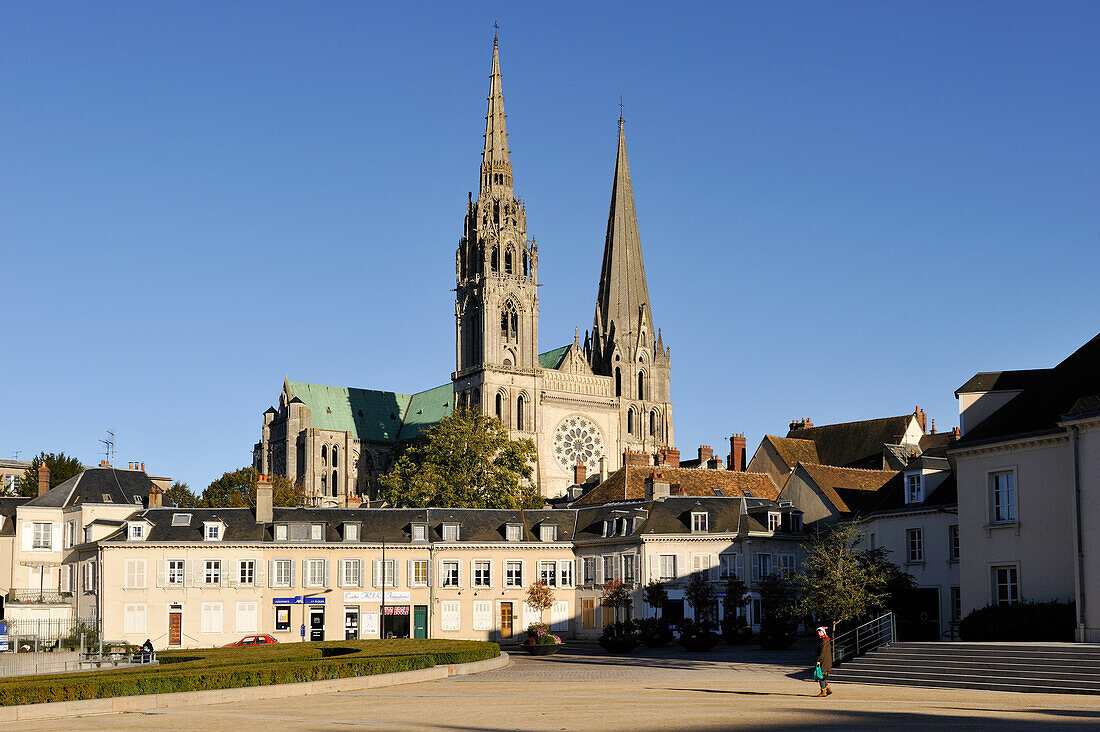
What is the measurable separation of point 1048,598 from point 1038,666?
6.38 metres

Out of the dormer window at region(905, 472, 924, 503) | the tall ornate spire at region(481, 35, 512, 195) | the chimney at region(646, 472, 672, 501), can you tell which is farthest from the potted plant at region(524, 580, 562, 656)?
the tall ornate spire at region(481, 35, 512, 195)

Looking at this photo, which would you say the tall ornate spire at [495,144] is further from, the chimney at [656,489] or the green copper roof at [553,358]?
the chimney at [656,489]

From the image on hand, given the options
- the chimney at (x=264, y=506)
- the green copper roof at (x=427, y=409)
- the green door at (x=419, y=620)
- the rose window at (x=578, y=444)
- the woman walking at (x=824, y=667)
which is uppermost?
the green copper roof at (x=427, y=409)

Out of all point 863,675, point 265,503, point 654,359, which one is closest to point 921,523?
point 863,675

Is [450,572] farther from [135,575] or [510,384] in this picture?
[510,384]

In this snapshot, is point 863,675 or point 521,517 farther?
point 521,517

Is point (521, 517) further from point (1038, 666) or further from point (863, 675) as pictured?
point (1038, 666)

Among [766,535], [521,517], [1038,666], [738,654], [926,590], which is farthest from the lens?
[521,517]

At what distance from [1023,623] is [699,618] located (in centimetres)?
2502

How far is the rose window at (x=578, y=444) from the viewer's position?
131 metres

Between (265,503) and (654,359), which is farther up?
(654,359)

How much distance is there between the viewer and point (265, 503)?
67.6m

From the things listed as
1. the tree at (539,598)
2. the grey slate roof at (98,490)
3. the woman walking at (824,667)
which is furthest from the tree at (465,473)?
the woman walking at (824,667)

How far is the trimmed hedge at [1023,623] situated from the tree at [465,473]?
1889 inches
